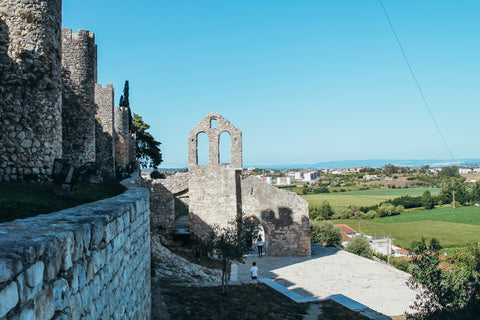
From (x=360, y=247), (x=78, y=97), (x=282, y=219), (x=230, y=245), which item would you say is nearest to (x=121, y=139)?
(x=282, y=219)

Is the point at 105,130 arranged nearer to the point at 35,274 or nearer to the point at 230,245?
the point at 230,245

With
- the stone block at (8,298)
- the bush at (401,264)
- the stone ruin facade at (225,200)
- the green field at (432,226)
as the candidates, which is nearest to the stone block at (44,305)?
the stone block at (8,298)

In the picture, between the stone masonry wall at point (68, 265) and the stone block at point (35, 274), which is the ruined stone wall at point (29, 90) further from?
the stone block at point (35, 274)

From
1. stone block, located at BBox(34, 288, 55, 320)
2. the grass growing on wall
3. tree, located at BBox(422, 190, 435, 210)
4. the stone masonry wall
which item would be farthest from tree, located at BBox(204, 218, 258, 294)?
tree, located at BBox(422, 190, 435, 210)

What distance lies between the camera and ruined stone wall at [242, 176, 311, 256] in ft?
75.0

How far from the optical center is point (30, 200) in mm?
5496

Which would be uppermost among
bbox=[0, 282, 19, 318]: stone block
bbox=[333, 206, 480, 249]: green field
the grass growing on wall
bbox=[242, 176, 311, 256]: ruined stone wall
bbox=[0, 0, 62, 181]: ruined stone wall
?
bbox=[0, 0, 62, 181]: ruined stone wall

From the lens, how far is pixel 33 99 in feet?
23.8

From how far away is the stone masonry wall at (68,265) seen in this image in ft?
6.16

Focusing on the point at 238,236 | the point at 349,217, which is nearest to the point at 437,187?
the point at 349,217

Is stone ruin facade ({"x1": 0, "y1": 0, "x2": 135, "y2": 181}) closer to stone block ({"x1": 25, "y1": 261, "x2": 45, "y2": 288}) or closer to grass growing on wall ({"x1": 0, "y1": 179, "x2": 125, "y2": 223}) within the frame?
grass growing on wall ({"x1": 0, "y1": 179, "x2": 125, "y2": 223})

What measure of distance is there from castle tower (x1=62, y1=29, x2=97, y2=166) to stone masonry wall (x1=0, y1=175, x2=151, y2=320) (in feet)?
28.5

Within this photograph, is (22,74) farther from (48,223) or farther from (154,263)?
(154,263)

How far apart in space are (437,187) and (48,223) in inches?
4262
